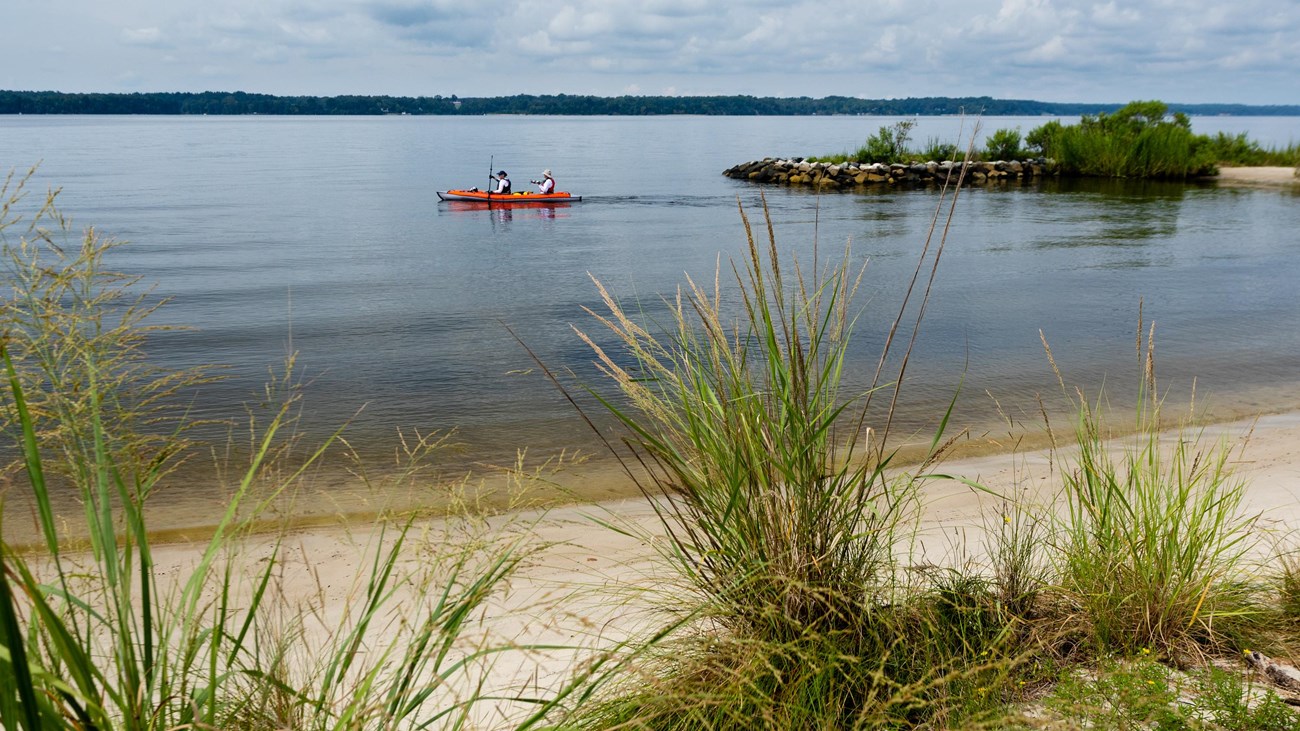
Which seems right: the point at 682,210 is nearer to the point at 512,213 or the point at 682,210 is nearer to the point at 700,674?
the point at 512,213

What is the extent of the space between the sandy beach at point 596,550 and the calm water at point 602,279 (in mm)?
917

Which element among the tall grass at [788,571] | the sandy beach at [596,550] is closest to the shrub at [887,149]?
the sandy beach at [596,550]

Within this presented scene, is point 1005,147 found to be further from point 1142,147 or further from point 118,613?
point 118,613

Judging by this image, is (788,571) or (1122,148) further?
(1122,148)

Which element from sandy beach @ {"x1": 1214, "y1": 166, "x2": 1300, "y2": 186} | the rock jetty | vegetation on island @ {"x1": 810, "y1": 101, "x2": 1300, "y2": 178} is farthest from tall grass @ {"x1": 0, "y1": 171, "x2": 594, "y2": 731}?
sandy beach @ {"x1": 1214, "y1": 166, "x2": 1300, "y2": 186}

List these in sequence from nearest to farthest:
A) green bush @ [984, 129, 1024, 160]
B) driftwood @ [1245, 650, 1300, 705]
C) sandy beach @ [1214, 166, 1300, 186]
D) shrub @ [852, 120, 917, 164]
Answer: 1. driftwood @ [1245, 650, 1300, 705]
2. sandy beach @ [1214, 166, 1300, 186]
3. shrub @ [852, 120, 917, 164]
4. green bush @ [984, 129, 1024, 160]

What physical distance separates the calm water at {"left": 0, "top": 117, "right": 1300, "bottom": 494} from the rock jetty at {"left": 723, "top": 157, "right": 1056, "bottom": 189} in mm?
2800

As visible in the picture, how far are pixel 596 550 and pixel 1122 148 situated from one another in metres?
34.8

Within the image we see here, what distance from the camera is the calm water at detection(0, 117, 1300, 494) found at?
8.43 meters

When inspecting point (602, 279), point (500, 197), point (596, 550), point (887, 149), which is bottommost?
point (596, 550)

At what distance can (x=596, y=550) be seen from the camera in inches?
162

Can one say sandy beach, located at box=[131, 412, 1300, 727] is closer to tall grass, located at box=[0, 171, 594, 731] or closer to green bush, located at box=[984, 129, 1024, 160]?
tall grass, located at box=[0, 171, 594, 731]

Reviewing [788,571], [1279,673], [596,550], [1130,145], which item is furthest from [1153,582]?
[1130,145]

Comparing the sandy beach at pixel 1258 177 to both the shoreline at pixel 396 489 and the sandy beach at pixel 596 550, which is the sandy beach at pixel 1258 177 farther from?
the sandy beach at pixel 596 550
